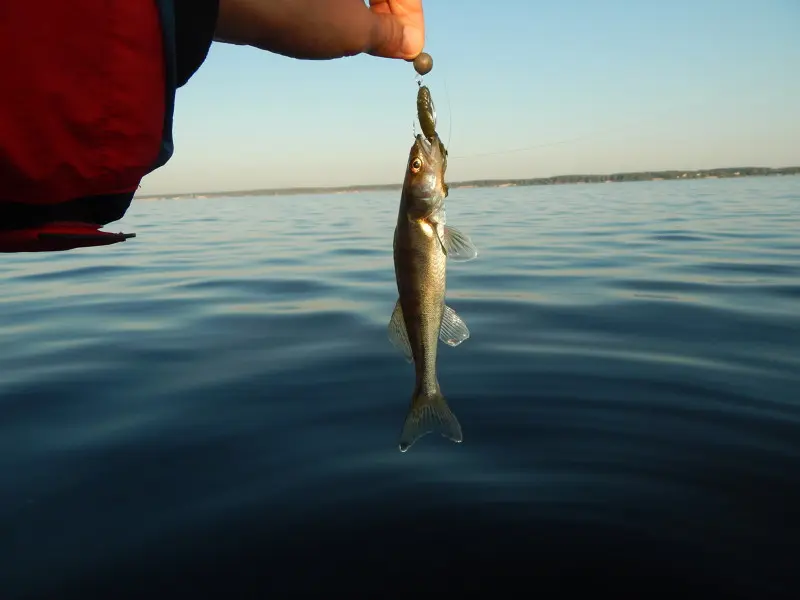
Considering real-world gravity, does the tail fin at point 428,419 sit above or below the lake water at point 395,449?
above

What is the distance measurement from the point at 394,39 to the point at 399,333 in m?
1.52

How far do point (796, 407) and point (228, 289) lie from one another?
34.3ft

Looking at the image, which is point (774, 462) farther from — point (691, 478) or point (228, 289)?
point (228, 289)

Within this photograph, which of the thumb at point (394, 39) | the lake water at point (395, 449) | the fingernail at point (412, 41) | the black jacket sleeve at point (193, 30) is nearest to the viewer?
the black jacket sleeve at point (193, 30)

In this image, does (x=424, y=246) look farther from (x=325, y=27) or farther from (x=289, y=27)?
(x=289, y=27)

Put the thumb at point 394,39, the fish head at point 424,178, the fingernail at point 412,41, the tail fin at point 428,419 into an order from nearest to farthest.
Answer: the thumb at point 394,39 → the fingernail at point 412,41 → the fish head at point 424,178 → the tail fin at point 428,419

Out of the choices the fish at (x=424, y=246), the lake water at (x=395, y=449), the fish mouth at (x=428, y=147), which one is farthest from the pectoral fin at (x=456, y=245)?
the lake water at (x=395, y=449)

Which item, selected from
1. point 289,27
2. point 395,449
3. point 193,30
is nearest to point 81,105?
point 193,30

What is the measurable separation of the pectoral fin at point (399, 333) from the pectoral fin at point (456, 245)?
0.51 metres

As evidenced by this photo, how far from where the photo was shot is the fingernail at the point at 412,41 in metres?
2.91

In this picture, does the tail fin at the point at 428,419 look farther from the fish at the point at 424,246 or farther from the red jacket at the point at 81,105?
the red jacket at the point at 81,105

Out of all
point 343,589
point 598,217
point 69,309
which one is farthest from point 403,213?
point 598,217

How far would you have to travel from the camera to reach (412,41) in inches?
116

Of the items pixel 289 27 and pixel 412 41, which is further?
pixel 412 41
